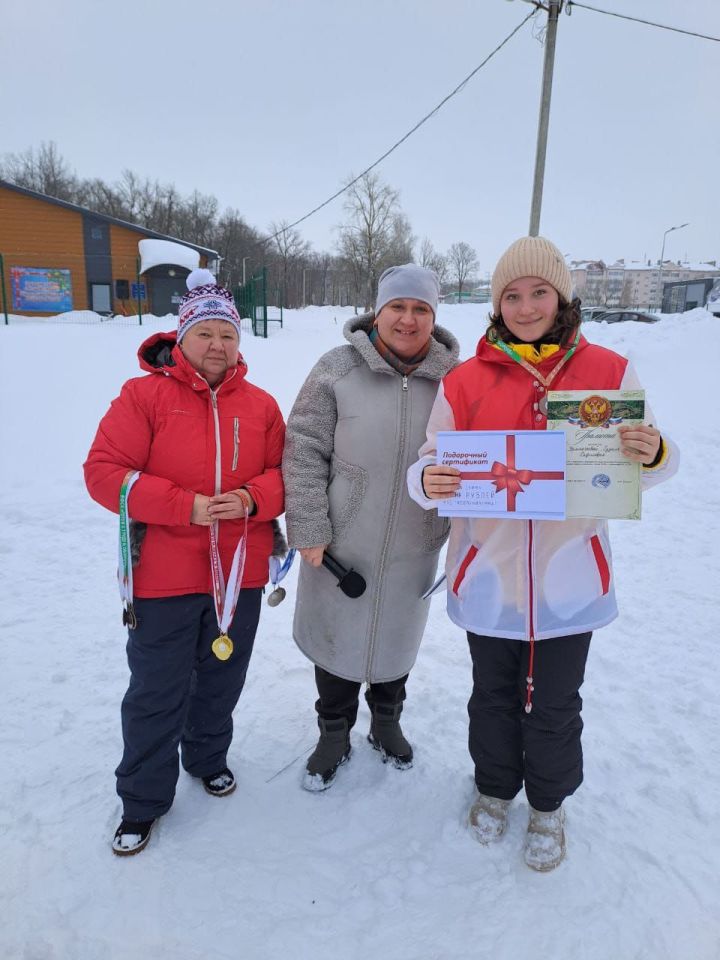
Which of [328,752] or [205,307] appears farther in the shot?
[328,752]

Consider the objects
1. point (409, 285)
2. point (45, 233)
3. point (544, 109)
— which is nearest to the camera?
point (409, 285)

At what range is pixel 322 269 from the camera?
58.4 metres

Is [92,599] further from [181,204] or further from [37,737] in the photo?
[181,204]

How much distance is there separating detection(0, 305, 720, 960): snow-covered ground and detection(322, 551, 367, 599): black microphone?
91cm

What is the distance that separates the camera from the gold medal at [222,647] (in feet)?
7.09

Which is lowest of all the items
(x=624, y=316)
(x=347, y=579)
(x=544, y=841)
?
(x=544, y=841)

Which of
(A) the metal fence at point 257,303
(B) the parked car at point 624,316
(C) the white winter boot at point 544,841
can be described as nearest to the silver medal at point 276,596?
(C) the white winter boot at point 544,841

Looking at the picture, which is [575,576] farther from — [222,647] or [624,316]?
[624,316]

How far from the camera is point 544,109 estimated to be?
9.76 meters

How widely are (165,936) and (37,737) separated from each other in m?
1.18

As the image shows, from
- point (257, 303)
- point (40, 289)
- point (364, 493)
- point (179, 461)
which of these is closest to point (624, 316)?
point (257, 303)

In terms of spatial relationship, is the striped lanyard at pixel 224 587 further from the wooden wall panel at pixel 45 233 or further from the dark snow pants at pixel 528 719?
the wooden wall panel at pixel 45 233

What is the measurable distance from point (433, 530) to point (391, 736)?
1013 mm

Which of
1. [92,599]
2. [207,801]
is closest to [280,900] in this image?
[207,801]
